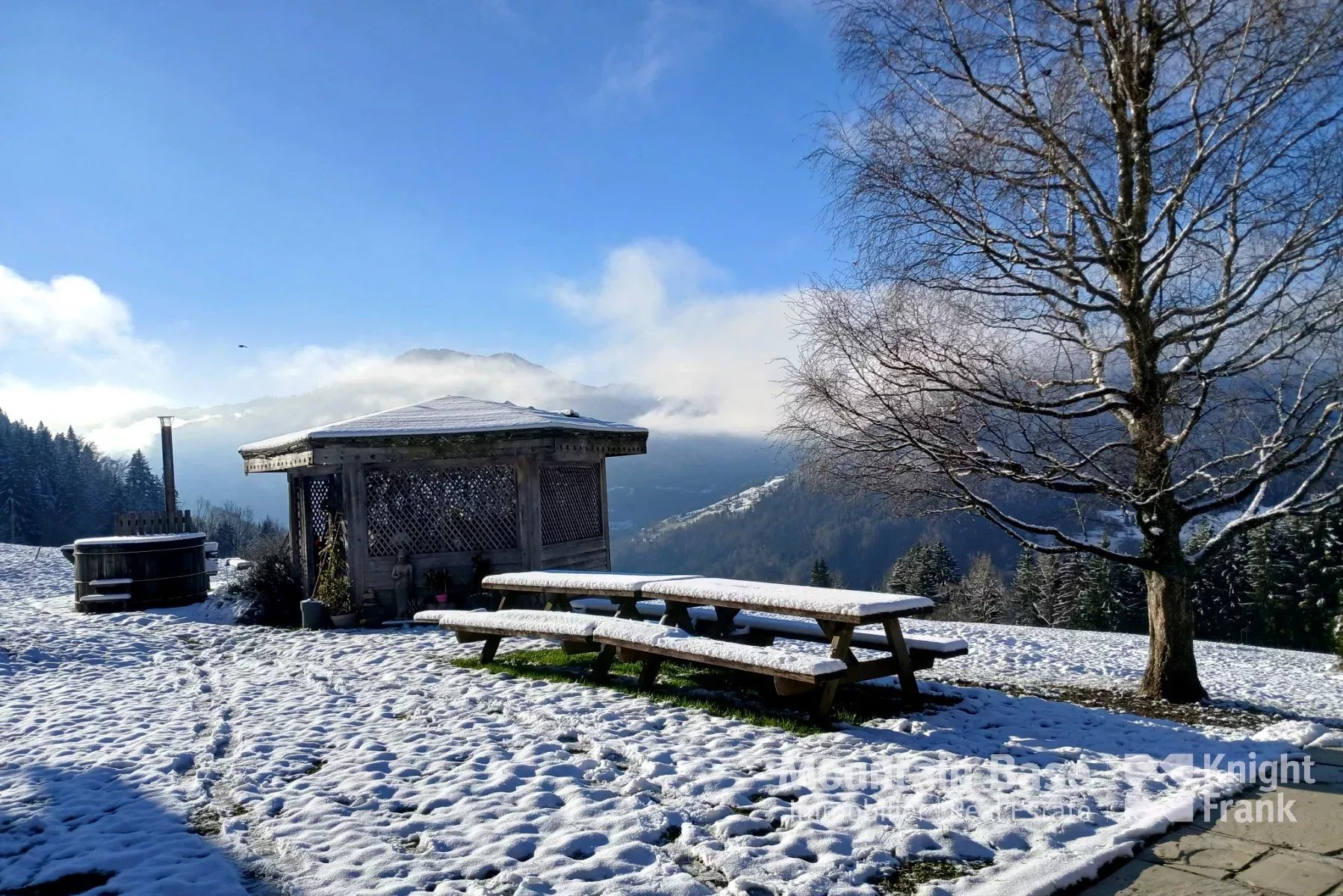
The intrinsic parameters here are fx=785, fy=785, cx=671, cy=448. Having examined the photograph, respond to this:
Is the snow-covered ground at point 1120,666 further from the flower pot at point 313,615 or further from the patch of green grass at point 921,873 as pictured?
the flower pot at point 313,615

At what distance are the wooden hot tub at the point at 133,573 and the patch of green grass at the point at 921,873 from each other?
13.7m

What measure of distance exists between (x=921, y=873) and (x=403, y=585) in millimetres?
9369

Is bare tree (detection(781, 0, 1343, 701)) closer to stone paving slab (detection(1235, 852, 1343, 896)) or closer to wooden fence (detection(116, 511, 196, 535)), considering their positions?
stone paving slab (detection(1235, 852, 1343, 896))

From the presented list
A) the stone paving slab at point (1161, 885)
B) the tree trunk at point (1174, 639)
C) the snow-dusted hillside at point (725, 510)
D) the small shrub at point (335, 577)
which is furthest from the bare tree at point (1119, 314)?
the snow-dusted hillside at point (725, 510)

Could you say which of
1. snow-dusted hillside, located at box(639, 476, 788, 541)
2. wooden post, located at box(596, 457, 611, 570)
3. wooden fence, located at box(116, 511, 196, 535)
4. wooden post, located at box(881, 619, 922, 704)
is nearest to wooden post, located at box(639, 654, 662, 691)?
wooden post, located at box(881, 619, 922, 704)

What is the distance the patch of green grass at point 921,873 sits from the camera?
296 cm

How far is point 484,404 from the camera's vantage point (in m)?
13.4

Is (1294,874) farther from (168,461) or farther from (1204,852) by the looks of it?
(168,461)

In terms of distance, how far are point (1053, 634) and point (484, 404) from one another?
1036 cm

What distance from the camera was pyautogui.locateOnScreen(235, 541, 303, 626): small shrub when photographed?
11969mm

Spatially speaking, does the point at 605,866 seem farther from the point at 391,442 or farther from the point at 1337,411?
the point at 391,442

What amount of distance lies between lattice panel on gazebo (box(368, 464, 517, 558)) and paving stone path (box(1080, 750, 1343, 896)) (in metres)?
9.24

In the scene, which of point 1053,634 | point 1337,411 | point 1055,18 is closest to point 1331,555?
point 1053,634

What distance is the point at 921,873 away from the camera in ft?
10.1
